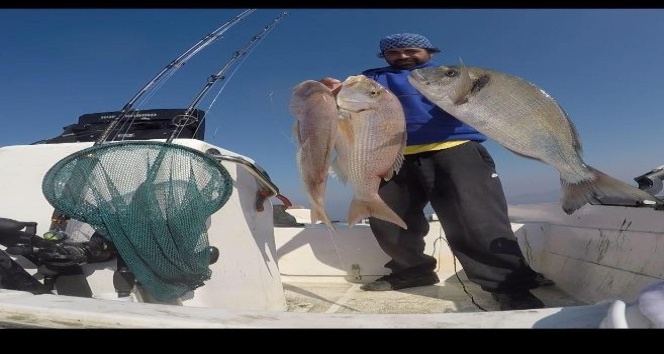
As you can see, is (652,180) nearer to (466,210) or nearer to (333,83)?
(466,210)

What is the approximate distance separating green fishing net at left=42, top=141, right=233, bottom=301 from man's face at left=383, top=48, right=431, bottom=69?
7.02 feet

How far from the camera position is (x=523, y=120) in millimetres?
3000

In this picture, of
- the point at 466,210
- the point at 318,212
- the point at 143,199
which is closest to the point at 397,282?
the point at 466,210

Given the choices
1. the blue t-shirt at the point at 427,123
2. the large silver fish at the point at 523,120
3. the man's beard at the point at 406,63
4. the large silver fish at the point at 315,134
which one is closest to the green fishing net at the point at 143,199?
the large silver fish at the point at 315,134

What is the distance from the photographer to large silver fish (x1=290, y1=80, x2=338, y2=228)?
9.13 ft

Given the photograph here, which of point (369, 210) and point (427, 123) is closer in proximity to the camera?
point (369, 210)

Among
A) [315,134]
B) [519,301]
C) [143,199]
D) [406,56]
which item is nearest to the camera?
[143,199]

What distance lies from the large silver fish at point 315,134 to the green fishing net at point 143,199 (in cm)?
54

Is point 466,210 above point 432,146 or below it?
below

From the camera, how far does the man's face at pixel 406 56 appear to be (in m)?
4.10

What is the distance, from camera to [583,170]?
301 centimetres

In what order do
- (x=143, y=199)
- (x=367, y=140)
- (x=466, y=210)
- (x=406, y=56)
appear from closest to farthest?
(x=143, y=199) → (x=367, y=140) → (x=466, y=210) → (x=406, y=56)

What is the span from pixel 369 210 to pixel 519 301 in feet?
4.26
